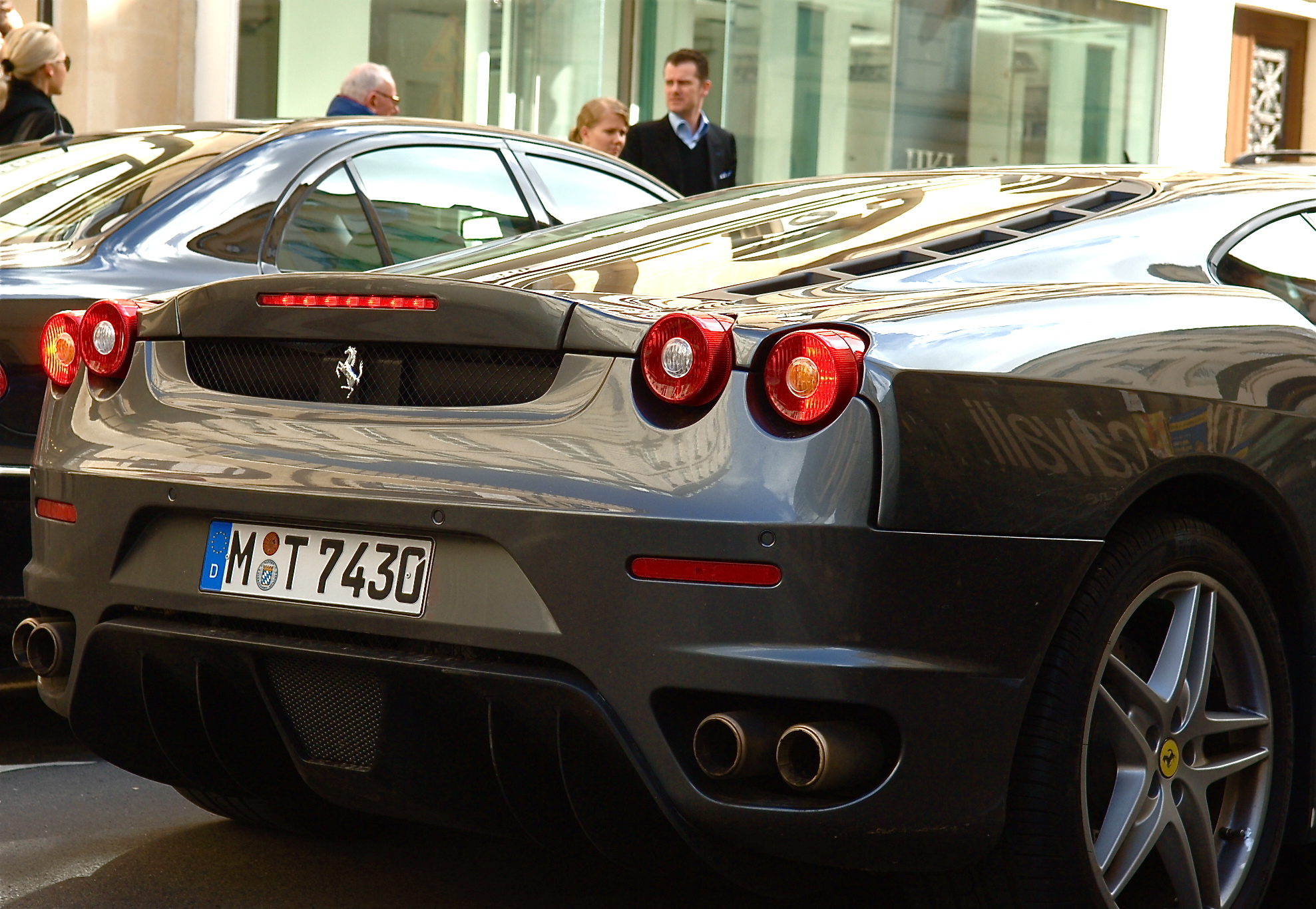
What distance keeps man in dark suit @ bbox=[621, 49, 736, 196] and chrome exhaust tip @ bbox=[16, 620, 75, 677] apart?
20.8 feet

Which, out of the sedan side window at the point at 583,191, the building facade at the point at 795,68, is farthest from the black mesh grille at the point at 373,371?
the building facade at the point at 795,68

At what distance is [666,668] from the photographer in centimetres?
243

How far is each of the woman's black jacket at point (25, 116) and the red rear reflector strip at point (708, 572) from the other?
18.5 feet

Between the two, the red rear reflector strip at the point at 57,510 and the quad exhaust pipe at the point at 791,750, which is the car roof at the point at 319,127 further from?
the quad exhaust pipe at the point at 791,750

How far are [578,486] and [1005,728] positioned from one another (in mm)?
672

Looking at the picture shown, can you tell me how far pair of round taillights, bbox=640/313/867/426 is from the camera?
244 centimetres

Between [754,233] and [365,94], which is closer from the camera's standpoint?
[754,233]

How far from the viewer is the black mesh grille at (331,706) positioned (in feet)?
8.77

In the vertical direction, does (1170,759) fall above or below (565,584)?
below

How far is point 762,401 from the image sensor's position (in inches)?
97.7

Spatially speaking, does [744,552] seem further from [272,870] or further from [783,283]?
[272,870]

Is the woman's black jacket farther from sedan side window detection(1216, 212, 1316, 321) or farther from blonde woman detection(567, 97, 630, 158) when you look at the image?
sedan side window detection(1216, 212, 1316, 321)

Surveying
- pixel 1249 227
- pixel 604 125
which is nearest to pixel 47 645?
pixel 1249 227

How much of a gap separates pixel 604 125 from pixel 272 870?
6.48m
